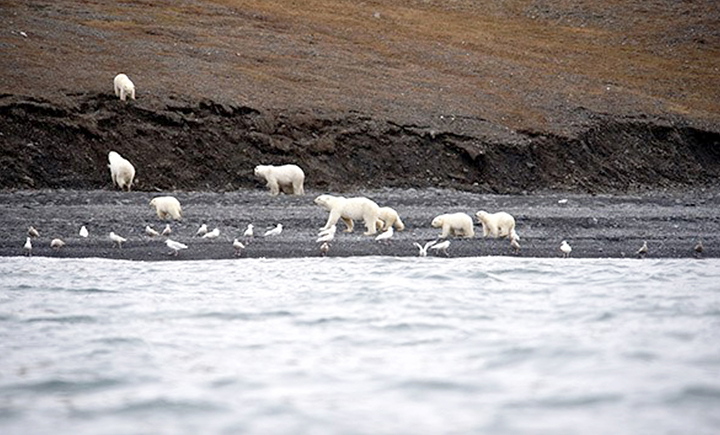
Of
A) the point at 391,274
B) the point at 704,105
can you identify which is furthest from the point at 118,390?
the point at 704,105

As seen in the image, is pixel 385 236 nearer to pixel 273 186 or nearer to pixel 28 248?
pixel 28 248

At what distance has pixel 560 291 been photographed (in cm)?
1301

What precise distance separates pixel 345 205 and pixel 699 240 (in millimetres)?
4952

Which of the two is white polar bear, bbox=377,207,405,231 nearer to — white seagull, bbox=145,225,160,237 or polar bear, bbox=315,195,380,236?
polar bear, bbox=315,195,380,236

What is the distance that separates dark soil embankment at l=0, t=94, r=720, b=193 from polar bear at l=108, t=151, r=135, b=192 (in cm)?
57

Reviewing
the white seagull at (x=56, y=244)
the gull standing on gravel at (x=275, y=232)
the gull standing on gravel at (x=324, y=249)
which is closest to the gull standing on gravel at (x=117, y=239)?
the white seagull at (x=56, y=244)

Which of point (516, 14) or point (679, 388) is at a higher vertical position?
point (516, 14)

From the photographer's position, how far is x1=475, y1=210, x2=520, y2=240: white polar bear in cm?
1639

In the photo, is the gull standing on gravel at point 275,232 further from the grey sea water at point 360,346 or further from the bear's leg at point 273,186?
the bear's leg at point 273,186

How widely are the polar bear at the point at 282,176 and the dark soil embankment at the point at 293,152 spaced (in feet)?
4.30

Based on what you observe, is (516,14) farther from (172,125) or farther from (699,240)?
(699,240)

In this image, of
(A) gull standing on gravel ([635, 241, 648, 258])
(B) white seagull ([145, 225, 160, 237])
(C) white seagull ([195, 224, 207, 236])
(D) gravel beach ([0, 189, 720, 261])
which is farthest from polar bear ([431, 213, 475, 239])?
(B) white seagull ([145, 225, 160, 237])

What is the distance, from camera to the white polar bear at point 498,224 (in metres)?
16.4

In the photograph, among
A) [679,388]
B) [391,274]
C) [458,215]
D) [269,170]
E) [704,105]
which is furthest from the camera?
[704,105]
